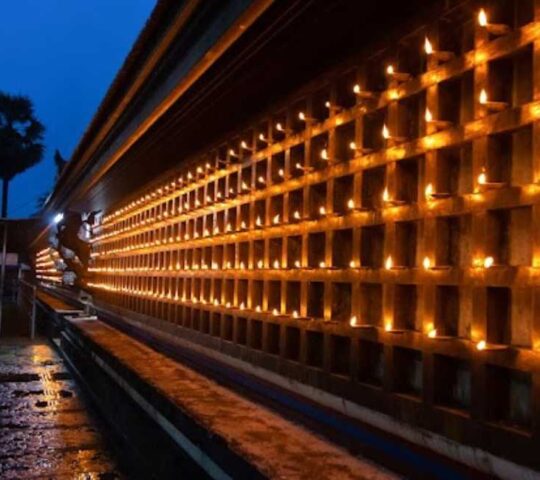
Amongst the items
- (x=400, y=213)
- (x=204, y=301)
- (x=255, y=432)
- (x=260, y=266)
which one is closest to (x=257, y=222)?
(x=260, y=266)

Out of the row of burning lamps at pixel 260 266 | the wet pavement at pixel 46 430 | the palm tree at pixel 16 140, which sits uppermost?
the palm tree at pixel 16 140

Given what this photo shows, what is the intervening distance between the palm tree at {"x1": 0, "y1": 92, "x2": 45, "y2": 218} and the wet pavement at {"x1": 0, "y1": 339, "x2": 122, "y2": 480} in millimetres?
60012

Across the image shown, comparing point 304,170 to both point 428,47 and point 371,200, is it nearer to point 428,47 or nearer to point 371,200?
point 371,200

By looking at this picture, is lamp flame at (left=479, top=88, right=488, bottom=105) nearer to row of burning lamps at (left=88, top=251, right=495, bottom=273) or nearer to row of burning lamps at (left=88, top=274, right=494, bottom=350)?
A: row of burning lamps at (left=88, top=251, right=495, bottom=273)

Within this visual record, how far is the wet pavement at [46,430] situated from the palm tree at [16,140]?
197 feet

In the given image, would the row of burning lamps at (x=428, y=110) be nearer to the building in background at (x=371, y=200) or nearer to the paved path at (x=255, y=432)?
the building in background at (x=371, y=200)

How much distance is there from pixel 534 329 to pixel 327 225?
244 cm

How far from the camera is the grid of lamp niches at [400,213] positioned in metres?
3.62

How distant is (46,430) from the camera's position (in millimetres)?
10062

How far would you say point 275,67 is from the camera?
20.2ft

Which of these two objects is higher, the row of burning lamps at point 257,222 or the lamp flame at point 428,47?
the lamp flame at point 428,47

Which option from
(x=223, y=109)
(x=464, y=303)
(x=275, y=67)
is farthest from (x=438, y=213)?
(x=223, y=109)

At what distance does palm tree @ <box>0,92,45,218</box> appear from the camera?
2840 inches

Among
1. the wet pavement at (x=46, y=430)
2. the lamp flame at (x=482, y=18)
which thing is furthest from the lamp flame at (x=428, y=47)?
the wet pavement at (x=46, y=430)
